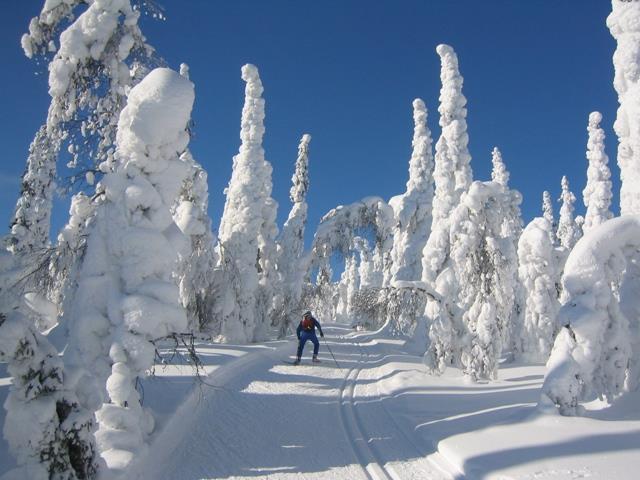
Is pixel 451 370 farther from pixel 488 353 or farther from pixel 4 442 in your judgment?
pixel 4 442

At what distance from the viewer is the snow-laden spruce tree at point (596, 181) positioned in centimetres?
2720

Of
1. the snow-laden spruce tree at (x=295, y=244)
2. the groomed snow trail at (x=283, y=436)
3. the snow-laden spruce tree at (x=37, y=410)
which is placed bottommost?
the groomed snow trail at (x=283, y=436)

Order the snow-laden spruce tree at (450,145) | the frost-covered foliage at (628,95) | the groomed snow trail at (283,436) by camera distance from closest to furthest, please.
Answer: the groomed snow trail at (283,436) < the frost-covered foliage at (628,95) < the snow-laden spruce tree at (450,145)

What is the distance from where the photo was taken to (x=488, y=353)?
1252 cm

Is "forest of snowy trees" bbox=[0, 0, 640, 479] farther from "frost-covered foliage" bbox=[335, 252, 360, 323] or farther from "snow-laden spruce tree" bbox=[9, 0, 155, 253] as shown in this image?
"frost-covered foliage" bbox=[335, 252, 360, 323]

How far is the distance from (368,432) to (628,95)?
328 inches

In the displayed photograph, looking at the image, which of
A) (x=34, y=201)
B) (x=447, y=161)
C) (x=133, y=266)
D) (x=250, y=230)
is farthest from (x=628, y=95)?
(x=34, y=201)

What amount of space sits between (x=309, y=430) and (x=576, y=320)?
4.78m

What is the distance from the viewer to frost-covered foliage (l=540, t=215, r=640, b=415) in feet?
23.5

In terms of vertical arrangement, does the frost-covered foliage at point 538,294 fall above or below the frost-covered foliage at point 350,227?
below

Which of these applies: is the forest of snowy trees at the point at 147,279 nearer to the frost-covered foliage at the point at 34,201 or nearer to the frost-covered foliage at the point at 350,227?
the frost-covered foliage at the point at 350,227

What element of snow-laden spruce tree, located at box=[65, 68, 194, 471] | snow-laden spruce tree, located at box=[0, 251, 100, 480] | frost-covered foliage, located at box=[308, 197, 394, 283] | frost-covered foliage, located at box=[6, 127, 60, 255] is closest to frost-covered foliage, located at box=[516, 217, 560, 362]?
frost-covered foliage, located at box=[308, 197, 394, 283]

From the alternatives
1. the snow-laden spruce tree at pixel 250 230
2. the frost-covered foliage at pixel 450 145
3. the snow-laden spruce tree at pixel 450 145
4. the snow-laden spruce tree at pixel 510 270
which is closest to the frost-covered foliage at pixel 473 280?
the snow-laden spruce tree at pixel 510 270

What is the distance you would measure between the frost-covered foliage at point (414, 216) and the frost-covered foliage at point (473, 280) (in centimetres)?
1303
